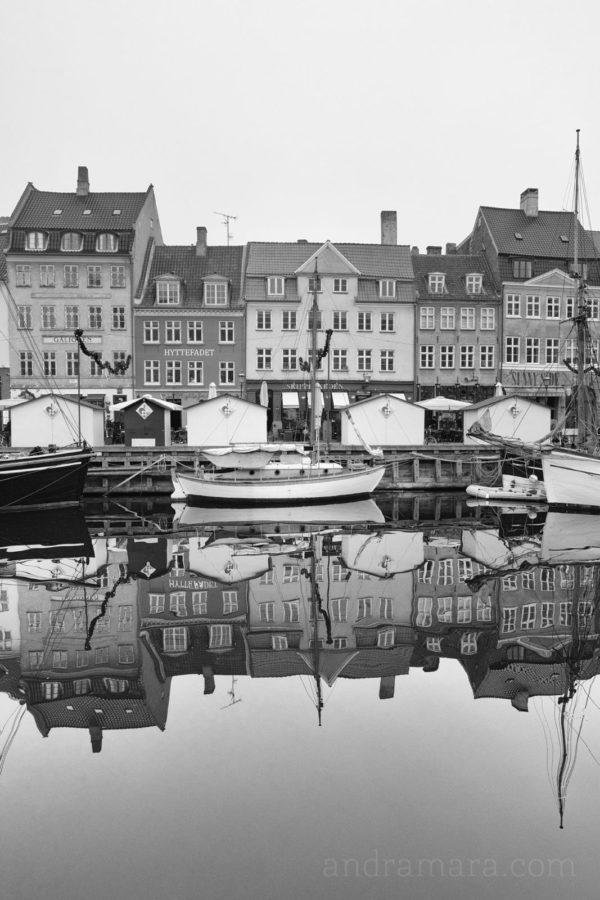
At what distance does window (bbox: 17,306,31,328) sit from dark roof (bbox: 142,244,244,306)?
7.56 meters

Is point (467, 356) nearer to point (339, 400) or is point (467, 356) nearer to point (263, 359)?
point (339, 400)

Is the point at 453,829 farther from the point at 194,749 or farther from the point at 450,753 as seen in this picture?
the point at 194,749

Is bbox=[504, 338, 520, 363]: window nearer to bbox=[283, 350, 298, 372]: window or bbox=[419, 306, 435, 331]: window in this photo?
bbox=[419, 306, 435, 331]: window

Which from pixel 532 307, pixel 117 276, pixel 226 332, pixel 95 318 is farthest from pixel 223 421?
pixel 532 307

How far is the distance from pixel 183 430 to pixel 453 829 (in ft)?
115

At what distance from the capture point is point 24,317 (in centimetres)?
4631

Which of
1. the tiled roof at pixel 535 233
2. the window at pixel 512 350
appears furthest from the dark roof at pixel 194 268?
the window at pixel 512 350

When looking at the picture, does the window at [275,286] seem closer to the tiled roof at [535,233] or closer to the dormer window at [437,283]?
the dormer window at [437,283]

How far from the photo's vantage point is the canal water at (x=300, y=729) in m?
6.45

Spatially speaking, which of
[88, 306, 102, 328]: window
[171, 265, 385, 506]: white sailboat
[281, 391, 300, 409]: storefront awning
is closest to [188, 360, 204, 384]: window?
[281, 391, 300, 409]: storefront awning

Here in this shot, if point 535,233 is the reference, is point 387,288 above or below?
below

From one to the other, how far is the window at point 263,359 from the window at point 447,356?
1191 cm

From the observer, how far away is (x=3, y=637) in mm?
13062

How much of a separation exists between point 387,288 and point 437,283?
3832 millimetres
